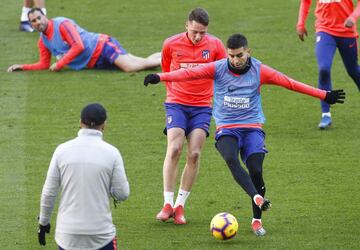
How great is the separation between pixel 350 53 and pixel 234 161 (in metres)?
5.10

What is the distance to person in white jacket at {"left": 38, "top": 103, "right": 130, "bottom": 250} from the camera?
326 inches

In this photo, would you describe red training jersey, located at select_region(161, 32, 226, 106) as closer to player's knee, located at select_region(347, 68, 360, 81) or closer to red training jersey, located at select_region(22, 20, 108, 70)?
player's knee, located at select_region(347, 68, 360, 81)

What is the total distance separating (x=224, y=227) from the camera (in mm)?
10641

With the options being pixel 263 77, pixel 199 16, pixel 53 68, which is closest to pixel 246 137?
pixel 263 77

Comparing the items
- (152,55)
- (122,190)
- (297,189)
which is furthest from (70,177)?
(152,55)

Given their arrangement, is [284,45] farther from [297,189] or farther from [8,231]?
[8,231]

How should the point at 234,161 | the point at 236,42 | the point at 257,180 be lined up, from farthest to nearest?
the point at 257,180
the point at 234,161
the point at 236,42

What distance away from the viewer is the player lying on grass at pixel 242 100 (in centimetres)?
1074

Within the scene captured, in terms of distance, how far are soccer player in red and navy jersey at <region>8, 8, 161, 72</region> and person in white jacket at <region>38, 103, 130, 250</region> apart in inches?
370

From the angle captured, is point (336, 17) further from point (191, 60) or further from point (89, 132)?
point (89, 132)

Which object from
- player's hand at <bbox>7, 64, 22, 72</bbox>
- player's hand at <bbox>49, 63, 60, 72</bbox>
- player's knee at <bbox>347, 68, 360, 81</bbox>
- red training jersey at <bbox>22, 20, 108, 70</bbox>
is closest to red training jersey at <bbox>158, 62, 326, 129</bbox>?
player's knee at <bbox>347, 68, 360, 81</bbox>

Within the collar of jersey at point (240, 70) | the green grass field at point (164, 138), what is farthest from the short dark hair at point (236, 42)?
the green grass field at point (164, 138)

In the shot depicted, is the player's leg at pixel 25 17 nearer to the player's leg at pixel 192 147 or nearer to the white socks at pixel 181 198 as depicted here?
the player's leg at pixel 192 147

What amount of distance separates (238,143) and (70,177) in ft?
9.91
